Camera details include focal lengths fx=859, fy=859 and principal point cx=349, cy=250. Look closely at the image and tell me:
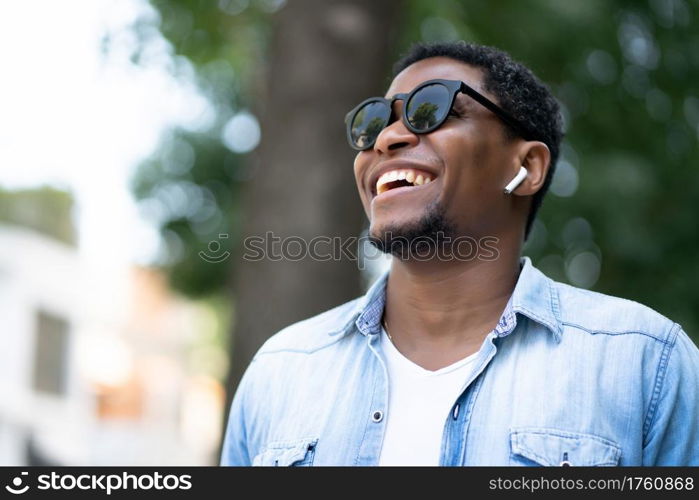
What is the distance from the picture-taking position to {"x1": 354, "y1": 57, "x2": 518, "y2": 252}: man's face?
3.07 m

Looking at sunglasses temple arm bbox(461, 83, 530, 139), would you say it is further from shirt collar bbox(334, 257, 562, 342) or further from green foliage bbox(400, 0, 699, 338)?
green foliage bbox(400, 0, 699, 338)

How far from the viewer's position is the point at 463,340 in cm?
300

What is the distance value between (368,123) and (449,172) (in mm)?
Result: 453

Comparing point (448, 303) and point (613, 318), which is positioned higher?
point (448, 303)

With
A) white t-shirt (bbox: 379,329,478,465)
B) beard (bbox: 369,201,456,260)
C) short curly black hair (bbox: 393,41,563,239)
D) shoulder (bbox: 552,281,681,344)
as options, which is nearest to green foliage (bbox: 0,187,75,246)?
short curly black hair (bbox: 393,41,563,239)

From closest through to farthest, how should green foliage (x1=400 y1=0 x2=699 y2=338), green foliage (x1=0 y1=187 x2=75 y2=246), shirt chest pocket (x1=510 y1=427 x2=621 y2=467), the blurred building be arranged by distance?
1. shirt chest pocket (x1=510 y1=427 x2=621 y2=467)
2. green foliage (x1=400 y1=0 x2=699 y2=338)
3. green foliage (x1=0 y1=187 x2=75 y2=246)
4. the blurred building

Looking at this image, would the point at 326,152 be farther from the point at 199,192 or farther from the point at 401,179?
the point at 199,192

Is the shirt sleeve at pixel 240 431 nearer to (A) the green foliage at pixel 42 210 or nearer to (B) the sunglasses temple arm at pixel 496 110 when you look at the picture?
(B) the sunglasses temple arm at pixel 496 110

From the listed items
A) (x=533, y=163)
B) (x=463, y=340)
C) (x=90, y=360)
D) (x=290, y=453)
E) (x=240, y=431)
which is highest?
(x=90, y=360)

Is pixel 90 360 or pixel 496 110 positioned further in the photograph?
pixel 90 360

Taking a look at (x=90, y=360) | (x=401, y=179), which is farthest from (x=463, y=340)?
(x=90, y=360)
